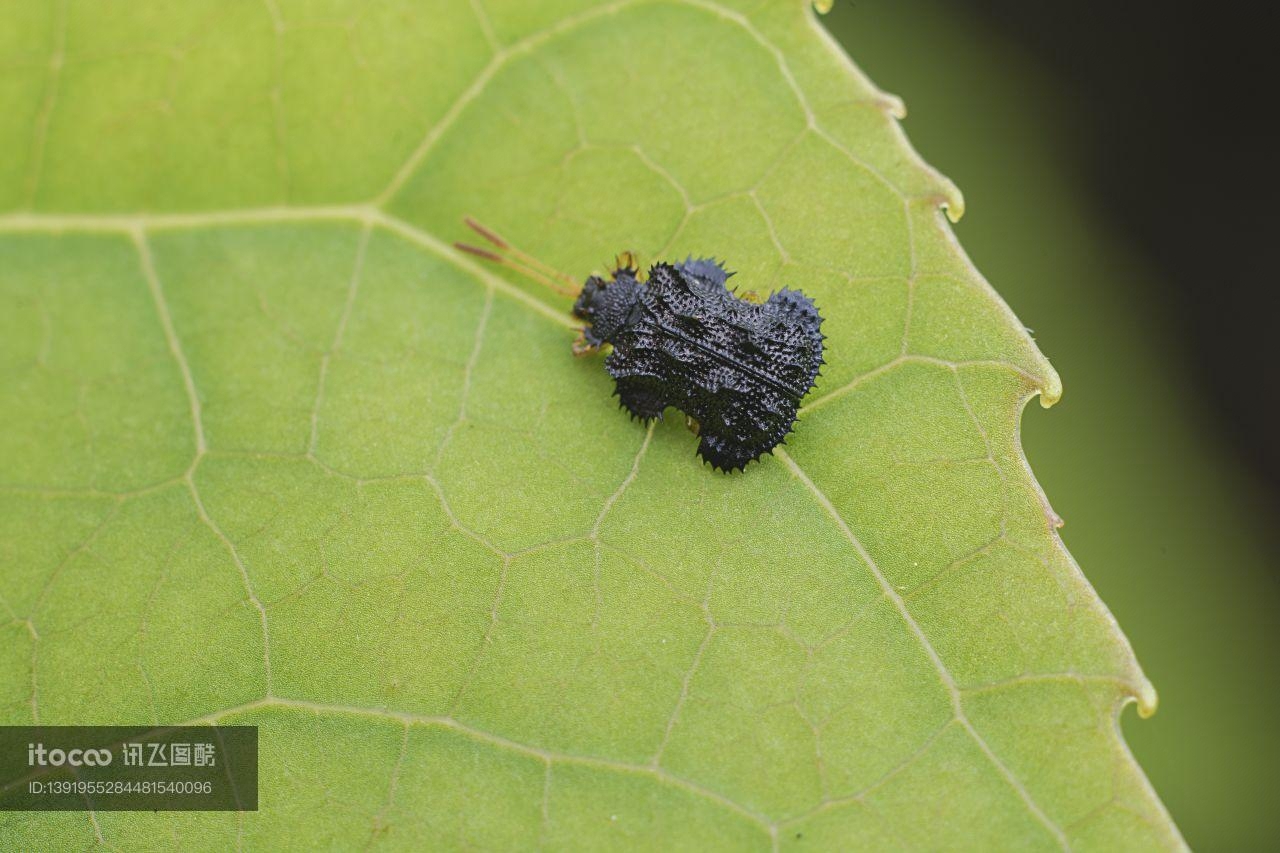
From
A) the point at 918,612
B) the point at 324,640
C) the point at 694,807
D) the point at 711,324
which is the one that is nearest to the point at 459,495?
the point at 324,640

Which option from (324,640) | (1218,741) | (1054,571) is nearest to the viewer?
(1054,571)

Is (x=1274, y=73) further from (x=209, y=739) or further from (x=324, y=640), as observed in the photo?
(x=209, y=739)

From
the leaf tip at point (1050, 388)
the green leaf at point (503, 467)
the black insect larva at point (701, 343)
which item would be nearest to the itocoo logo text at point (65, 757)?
the green leaf at point (503, 467)

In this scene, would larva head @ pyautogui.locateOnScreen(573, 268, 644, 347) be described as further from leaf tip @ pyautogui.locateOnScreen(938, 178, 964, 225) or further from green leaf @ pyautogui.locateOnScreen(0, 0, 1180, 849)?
leaf tip @ pyautogui.locateOnScreen(938, 178, 964, 225)

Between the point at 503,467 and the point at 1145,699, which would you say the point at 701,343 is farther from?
the point at 1145,699

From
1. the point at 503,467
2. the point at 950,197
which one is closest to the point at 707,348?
the point at 503,467

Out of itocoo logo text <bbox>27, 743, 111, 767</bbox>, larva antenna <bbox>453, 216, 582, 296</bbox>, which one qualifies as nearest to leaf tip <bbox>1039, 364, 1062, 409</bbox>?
larva antenna <bbox>453, 216, 582, 296</bbox>
